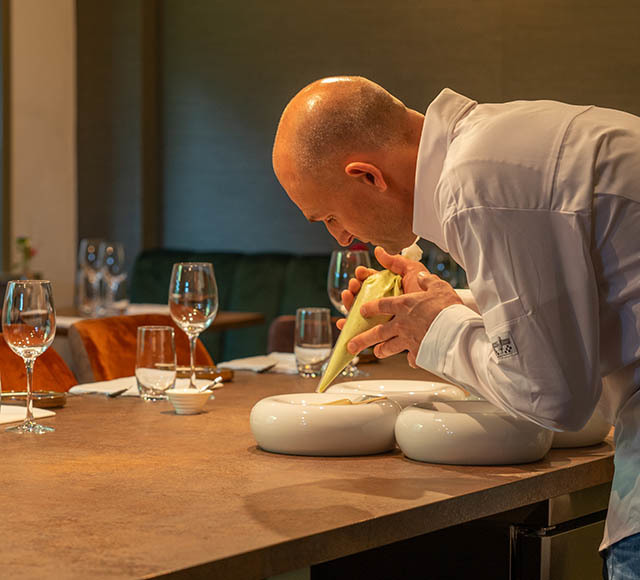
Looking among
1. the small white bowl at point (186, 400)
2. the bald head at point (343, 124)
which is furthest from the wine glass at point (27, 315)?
the bald head at point (343, 124)

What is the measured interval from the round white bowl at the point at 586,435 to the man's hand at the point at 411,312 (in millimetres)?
284

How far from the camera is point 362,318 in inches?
63.1

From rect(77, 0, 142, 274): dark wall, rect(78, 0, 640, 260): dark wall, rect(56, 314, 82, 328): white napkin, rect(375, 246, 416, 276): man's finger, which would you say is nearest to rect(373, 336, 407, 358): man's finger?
rect(375, 246, 416, 276): man's finger

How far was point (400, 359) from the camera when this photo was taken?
268 cm

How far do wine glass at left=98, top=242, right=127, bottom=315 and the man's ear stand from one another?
2905 mm

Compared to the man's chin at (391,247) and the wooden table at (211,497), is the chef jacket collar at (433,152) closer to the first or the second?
the man's chin at (391,247)

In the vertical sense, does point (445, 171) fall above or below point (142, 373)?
above

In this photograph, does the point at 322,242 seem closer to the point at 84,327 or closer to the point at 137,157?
the point at 137,157

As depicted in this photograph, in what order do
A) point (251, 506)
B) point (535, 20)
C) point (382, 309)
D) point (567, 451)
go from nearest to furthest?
point (251, 506), point (382, 309), point (567, 451), point (535, 20)

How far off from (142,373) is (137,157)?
407 cm

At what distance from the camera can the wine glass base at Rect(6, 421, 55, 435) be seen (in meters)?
1.68

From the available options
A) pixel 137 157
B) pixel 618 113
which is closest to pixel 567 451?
pixel 618 113

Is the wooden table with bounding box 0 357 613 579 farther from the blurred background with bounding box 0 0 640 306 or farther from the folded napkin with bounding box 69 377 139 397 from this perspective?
the blurred background with bounding box 0 0 640 306

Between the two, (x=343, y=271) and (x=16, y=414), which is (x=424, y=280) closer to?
(x=16, y=414)
